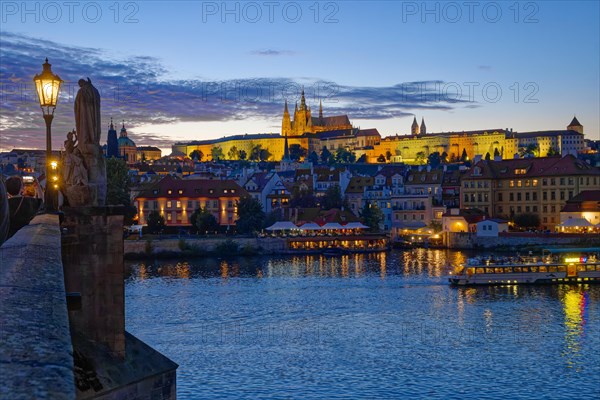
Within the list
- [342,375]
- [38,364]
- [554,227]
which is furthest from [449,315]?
[554,227]

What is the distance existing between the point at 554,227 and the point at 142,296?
197ft

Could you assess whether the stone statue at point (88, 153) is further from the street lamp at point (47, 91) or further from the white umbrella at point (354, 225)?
the white umbrella at point (354, 225)

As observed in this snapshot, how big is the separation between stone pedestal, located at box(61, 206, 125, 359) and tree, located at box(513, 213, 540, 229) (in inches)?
3463

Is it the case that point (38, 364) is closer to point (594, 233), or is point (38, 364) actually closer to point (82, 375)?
point (82, 375)

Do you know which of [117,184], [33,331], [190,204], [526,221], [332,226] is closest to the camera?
[33,331]

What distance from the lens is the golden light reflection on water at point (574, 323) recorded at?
103 feet

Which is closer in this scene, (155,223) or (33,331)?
(33,331)

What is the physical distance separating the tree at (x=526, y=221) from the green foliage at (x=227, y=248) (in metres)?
33.9

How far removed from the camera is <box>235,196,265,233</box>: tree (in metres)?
89.9

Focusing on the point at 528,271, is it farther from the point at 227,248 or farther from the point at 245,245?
the point at 227,248

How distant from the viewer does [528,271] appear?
57.2 metres

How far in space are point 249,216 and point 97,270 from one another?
80.2 m

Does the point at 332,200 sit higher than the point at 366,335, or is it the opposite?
the point at 332,200

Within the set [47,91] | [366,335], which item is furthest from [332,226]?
[47,91]
